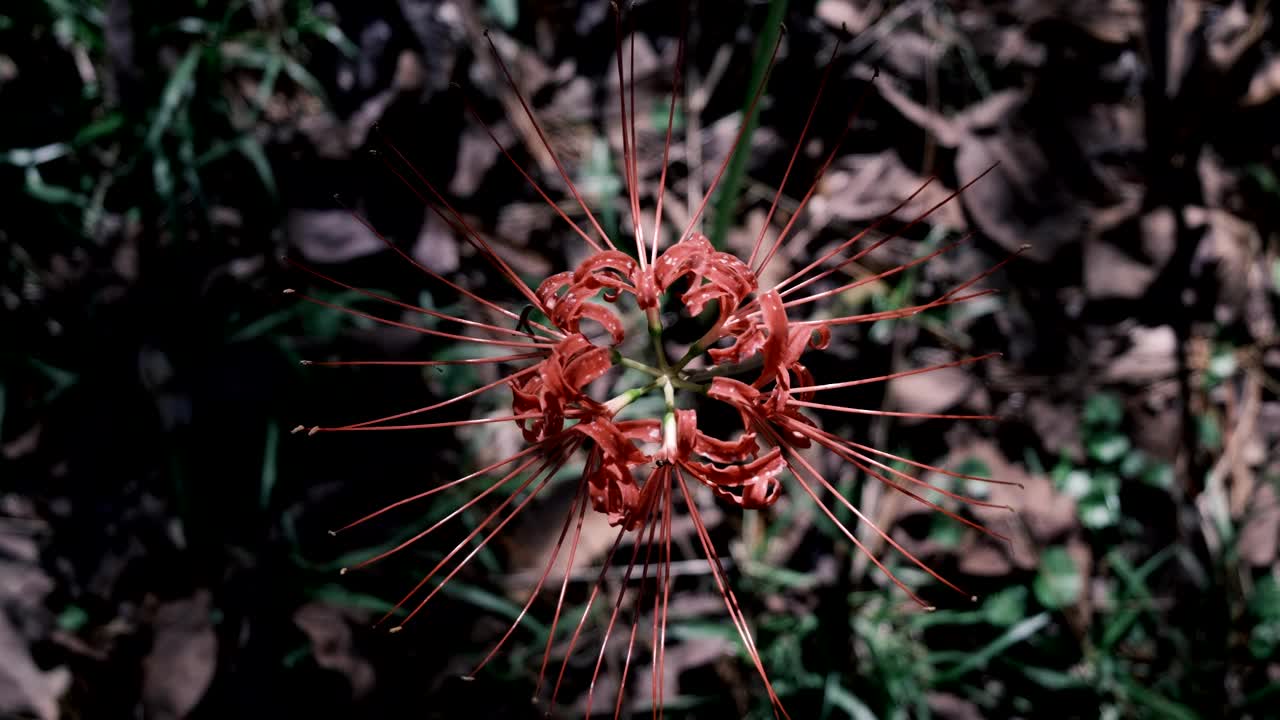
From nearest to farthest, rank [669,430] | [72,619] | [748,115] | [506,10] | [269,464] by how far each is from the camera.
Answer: [669,430] < [748,115] < [269,464] < [72,619] < [506,10]

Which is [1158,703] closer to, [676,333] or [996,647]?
[996,647]

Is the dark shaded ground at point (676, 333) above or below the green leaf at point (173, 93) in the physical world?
below

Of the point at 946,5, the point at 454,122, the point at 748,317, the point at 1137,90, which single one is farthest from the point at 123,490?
the point at 1137,90

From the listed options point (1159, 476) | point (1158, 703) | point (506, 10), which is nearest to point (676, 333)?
point (506, 10)

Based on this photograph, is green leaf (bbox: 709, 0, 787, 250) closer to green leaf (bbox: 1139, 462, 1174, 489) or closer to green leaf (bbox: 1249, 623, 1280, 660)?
green leaf (bbox: 1139, 462, 1174, 489)

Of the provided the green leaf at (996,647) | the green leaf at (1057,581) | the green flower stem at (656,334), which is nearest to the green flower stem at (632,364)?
the green flower stem at (656,334)

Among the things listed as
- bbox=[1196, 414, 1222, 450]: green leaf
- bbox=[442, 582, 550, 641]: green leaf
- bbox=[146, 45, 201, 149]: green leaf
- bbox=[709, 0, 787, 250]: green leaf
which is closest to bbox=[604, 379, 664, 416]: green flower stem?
bbox=[709, 0, 787, 250]: green leaf

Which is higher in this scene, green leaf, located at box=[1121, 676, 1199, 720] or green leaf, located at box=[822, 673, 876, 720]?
green leaf, located at box=[822, 673, 876, 720]

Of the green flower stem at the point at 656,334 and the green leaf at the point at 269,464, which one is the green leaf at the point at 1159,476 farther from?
the green leaf at the point at 269,464

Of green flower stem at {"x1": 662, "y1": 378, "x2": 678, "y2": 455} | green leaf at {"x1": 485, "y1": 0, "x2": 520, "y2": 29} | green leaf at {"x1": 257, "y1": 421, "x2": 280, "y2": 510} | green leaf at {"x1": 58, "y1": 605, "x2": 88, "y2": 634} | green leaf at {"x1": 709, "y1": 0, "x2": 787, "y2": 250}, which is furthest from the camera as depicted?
green leaf at {"x1": 485, "y1": 0, "x2": 520, "y2": 29}
